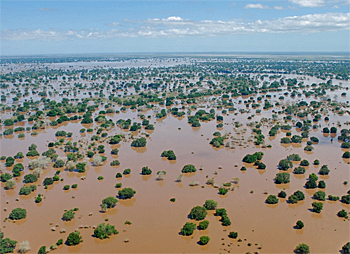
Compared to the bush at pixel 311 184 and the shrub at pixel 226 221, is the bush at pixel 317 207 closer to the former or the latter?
the bush at pixel 311 184

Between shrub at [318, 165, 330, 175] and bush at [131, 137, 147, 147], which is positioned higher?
bush at [131, 137, 147, 147]

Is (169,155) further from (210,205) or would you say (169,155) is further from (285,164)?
(285,164)

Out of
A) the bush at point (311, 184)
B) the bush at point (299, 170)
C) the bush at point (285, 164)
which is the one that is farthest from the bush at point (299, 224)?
the bush at point (285, 164)

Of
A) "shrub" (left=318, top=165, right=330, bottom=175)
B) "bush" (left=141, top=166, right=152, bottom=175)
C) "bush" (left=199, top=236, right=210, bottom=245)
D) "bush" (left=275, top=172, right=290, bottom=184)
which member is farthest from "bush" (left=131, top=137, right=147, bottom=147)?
"bush" (left=199, top=236, right=210, bottom=245)

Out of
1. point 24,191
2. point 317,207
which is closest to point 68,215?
point 24,191

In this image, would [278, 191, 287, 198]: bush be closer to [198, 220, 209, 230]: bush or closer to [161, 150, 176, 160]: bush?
[198, 220, 209, 230]: bush

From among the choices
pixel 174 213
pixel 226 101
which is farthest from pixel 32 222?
pixel 226 101

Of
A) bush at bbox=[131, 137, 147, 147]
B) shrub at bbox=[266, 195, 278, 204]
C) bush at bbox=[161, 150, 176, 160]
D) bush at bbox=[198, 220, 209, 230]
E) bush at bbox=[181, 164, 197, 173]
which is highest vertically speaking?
bush at bbox=[131, 137, 147, 147]
